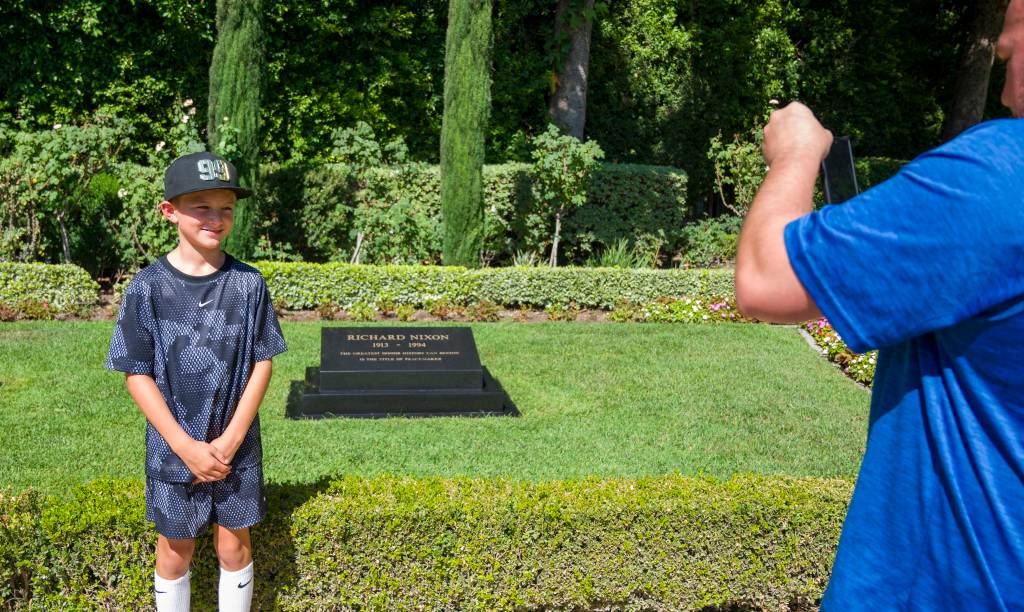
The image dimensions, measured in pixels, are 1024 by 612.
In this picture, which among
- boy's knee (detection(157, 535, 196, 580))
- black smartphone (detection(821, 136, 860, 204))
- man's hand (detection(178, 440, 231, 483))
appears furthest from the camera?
boy's knee (detection(157, 535, 196, 580))

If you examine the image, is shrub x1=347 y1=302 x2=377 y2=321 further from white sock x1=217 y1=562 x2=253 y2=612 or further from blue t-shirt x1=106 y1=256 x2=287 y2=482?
blue t-shirt x1=106 y1=256 x2=287 y2=482

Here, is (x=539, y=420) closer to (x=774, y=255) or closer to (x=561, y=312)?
(x=561, y=312)

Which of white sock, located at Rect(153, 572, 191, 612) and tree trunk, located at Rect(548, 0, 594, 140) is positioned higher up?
tree trunk, located at Rect(548, 0, 594, 140)

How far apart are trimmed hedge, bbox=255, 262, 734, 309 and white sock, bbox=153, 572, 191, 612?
24.2ft

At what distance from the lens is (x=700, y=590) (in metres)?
4.25

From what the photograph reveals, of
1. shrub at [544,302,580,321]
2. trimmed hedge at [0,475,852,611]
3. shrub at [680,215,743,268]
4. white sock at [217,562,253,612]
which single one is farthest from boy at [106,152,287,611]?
shrub at [680,215,743,268]

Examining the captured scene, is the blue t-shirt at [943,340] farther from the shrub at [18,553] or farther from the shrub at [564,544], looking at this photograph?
the shrub at [18,553]

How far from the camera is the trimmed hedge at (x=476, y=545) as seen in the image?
370 centimetres

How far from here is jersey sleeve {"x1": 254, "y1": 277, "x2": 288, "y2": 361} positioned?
10.2 ft

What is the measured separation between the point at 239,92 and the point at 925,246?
35.9 ft

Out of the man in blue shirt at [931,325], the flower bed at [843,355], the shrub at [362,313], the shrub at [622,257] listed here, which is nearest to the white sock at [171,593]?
the man in blue shirt at [931,325]

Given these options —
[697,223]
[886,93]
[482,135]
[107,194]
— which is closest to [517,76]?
[482,135]

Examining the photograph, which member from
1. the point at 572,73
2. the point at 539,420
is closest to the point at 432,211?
the point at 572,73

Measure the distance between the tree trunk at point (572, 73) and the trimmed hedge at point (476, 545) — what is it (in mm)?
10850
